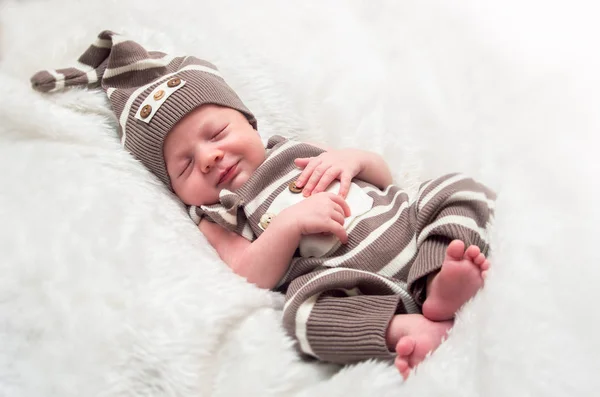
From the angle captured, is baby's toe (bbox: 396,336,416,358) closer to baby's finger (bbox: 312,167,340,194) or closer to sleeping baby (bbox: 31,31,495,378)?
sleeping baby (bbox: 31,31,495,378)

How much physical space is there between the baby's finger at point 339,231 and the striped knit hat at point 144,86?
32cm

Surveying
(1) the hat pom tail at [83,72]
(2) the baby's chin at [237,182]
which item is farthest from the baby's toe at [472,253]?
(1) the hat pom tail at [83,72]

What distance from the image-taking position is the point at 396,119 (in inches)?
45.3

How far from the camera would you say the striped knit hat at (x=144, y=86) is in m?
0.99

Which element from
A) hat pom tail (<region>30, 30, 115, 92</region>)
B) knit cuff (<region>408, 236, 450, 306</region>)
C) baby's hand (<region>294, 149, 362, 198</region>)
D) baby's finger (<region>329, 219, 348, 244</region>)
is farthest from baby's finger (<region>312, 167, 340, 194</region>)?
hat pom tail (<region>30, 30, 115, 92</region>)

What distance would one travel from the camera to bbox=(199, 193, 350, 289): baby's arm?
854mm

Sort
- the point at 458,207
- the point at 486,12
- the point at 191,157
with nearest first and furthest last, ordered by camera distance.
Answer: the point at 458,207 → the point at 191,157 → the point at 486,12

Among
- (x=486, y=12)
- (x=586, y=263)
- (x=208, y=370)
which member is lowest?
(x=208, y=370)

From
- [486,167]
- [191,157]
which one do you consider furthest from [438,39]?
[191,157]

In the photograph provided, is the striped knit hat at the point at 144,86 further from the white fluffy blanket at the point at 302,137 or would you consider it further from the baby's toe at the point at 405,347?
the baby's toe at the point at 405,347

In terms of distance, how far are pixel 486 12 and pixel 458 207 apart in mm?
476

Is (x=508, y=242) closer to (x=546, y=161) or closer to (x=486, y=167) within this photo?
(x=546, y=161)

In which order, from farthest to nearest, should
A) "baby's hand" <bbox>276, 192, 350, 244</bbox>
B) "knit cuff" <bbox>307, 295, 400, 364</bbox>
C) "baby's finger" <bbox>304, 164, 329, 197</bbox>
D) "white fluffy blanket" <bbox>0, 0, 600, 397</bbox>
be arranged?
"baby's finger" <bbox>304, 164, 329, 197</bbox> < "baby's hand" <bbox>276, 192, 350, 244</bbox> < "knit cuff" <bbox>307, 295, 400, 364</bbox> < "white fluffy blanket" <bbox>0, 0, 600, 397</bbox>

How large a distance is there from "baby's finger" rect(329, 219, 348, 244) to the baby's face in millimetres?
218
